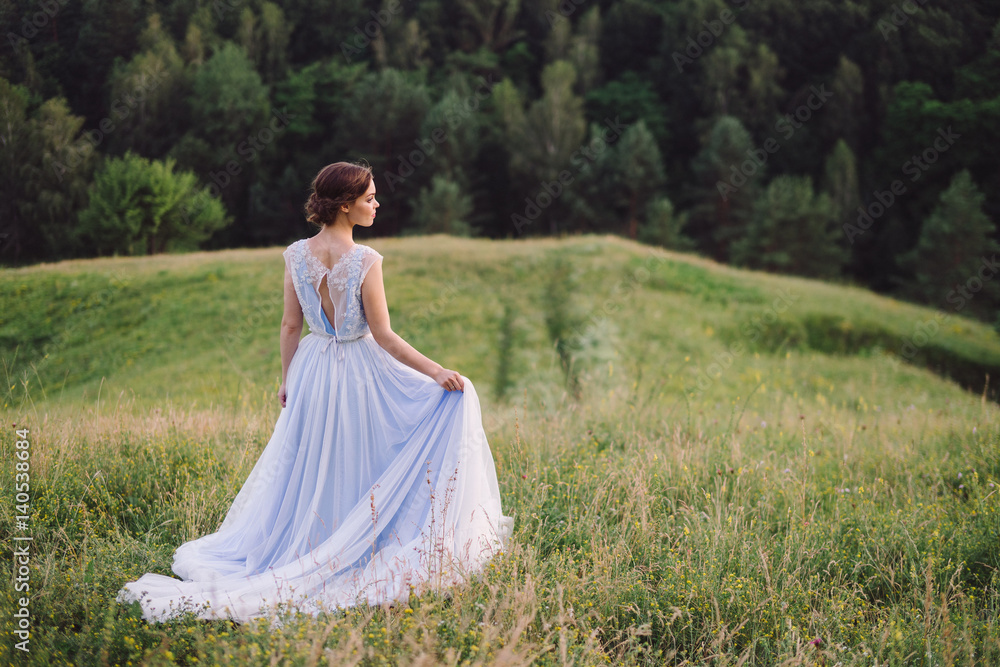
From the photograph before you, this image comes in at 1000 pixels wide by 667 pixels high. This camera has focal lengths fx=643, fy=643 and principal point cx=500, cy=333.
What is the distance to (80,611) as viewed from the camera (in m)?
3.54

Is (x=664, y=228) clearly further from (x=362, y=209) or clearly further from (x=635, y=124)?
(x=362, y=209)

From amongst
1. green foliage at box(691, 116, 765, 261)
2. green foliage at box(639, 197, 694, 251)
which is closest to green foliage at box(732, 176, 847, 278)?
green foliage at box(691, 116, 765, 261)

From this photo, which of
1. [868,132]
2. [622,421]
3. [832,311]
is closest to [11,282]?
[622,421]

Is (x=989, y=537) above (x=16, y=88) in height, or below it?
below

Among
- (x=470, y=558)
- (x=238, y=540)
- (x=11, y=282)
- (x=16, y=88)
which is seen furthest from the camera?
(x=11, y=282)

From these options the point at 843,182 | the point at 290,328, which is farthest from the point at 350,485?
the point at 843,182

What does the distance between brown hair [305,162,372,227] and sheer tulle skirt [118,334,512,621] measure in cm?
87

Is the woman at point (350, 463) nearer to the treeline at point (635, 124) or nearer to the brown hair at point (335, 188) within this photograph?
the brown hair at point (335, 188)

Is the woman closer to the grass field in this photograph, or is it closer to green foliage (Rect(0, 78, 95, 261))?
the grass field

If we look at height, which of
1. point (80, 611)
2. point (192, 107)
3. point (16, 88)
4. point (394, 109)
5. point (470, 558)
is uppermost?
point (394, 109)

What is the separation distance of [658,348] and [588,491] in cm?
1488

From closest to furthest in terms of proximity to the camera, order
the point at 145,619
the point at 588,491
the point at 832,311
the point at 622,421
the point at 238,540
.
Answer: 1. the point at 145,619
2. the point at 238,540
3. the point at 588,491
4. the point at 622,421
5. the point at 832,311

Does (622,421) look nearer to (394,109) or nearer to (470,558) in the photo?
(470,558)

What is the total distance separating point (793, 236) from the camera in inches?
1667
